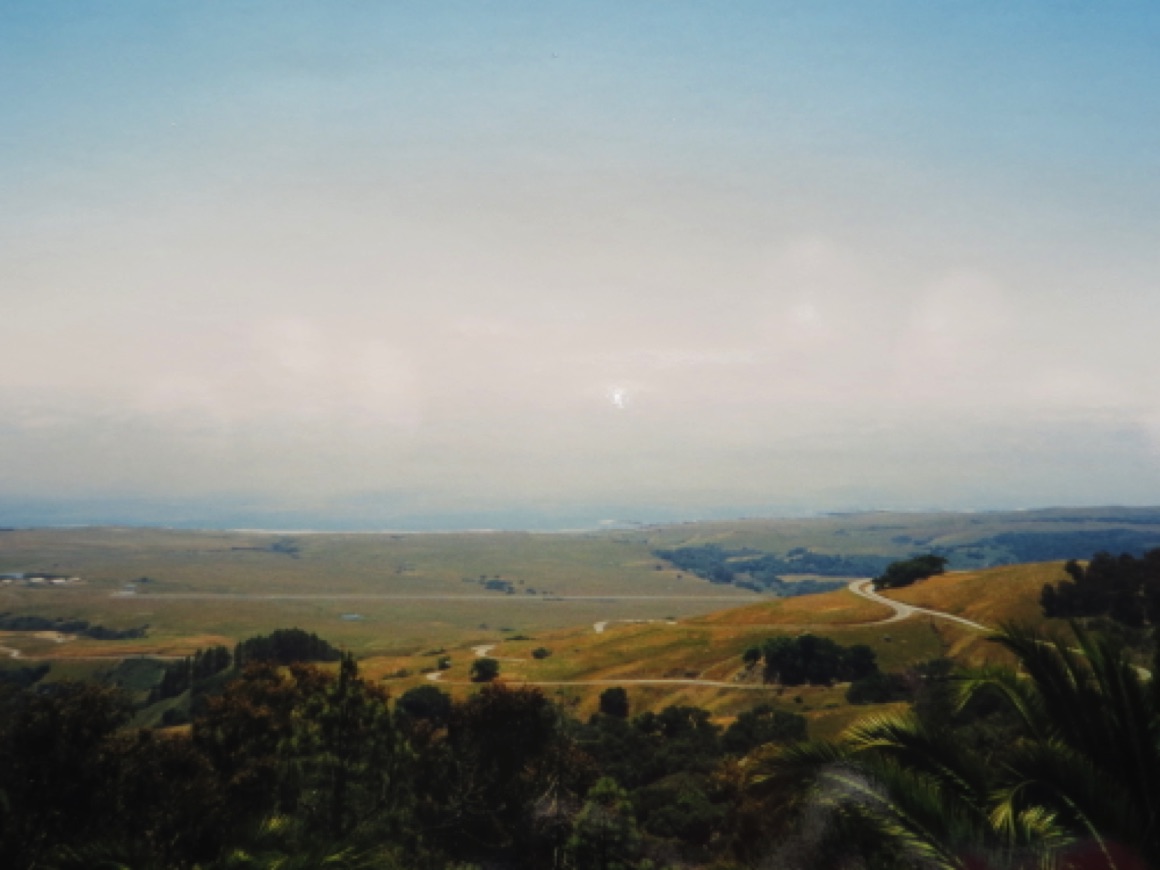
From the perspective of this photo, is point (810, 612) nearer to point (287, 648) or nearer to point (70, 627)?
point (287, 648)

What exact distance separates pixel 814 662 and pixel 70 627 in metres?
197

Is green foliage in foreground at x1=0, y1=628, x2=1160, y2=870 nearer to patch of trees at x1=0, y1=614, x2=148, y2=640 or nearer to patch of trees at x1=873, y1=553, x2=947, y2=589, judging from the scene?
patch of trees at x1=873, y1=553, x2=947, y2=589

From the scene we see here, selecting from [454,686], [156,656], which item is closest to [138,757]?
[454,686]

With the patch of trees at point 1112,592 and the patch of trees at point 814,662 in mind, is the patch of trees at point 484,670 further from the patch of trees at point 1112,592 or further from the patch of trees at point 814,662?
the patch of trees at point 1112,592

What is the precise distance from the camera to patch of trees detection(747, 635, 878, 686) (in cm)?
7738

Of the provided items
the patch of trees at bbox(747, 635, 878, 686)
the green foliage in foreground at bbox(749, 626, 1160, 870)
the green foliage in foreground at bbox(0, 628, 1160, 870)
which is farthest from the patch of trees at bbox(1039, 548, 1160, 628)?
the green foliage in foreground at bbox(749, 626, 1160, 870)

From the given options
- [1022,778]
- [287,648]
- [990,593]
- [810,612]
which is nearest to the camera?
[1022,778]

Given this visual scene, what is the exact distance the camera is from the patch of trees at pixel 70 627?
7190 inches

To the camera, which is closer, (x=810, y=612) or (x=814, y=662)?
(x=814, y=662)

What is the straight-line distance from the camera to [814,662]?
257ft

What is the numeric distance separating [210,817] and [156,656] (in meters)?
162

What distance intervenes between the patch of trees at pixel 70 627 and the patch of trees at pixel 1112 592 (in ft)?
631

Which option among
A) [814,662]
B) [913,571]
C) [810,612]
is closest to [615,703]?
[814,662]

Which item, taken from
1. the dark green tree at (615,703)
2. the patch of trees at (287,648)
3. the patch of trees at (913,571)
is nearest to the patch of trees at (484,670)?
the dark green tree at (615,703)
